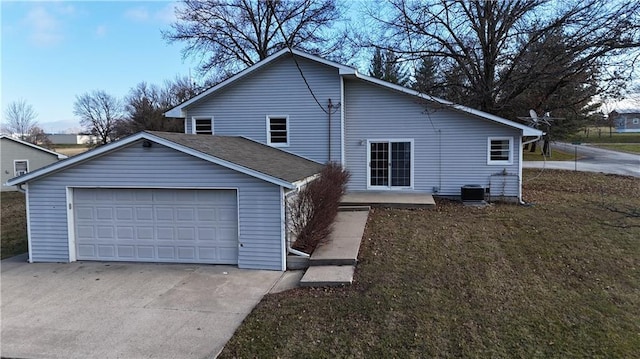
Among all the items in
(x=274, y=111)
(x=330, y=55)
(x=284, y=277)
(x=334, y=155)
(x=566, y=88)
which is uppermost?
(x=330, y=55)

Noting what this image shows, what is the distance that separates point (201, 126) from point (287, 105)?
360cm

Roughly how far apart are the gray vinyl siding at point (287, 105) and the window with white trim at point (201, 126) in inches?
13.1

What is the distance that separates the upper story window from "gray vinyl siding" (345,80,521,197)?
7.60 feet

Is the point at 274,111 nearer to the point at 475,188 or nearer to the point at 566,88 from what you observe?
the point at 475,188

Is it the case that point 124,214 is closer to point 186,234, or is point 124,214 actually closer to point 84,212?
point 84,212

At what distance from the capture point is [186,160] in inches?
333

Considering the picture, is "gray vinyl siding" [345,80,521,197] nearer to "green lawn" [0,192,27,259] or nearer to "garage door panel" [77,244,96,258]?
"garage door panel" [77,244,96,258]

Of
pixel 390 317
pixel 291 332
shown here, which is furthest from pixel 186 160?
pixel 390 317

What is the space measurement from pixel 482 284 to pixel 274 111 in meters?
10.5

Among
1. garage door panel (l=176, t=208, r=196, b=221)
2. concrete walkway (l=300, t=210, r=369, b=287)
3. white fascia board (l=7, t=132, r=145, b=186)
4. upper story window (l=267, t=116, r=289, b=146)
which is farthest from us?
upper story window (l=267, t=116, r=289, b=146)

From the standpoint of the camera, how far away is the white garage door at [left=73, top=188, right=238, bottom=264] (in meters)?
8.59

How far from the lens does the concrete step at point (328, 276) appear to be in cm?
703

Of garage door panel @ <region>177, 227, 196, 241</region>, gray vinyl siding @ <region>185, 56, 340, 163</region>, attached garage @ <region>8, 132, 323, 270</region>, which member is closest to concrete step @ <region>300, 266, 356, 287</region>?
attached garage @ <region>8, 132, 323, 270</region>

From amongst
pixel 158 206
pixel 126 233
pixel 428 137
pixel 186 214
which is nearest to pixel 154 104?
pixel 428 137
